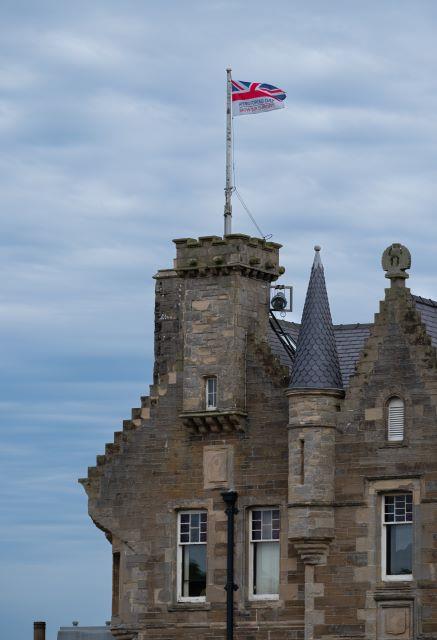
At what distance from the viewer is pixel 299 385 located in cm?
5512

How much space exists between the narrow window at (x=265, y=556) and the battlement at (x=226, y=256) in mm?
6909

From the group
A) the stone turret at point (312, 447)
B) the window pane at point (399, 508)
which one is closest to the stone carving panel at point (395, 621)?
the stone turret at point (312, 447)

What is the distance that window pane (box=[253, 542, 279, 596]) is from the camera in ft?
184

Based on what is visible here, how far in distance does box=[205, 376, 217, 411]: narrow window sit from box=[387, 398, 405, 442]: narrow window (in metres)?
5.66

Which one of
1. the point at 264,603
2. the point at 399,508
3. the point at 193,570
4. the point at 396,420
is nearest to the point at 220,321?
the point at 396,420

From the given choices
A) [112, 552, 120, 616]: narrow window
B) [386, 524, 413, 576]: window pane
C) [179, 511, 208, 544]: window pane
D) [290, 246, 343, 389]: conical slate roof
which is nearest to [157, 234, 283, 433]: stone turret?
[290, 246, 343, 389]: conical slate roof

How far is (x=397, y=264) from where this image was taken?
179 feet

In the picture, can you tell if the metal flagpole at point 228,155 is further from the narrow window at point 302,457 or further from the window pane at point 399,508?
the window pane at point 399,508

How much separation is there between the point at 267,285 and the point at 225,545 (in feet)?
25.4

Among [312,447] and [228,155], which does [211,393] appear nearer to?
[312,447]

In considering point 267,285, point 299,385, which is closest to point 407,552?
point 299,385

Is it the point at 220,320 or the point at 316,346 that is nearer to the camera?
the point at 316,346

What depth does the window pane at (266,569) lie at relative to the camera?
56.0m

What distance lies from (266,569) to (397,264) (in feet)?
30.0
